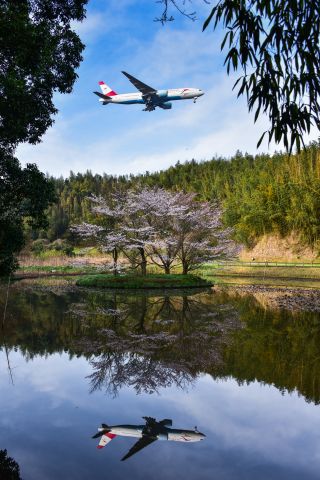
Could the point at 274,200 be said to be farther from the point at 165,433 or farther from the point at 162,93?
the point at 165,433

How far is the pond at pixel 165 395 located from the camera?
3828 mm

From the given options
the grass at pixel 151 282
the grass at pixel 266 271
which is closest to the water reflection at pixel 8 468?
the grass at pixel 151 282

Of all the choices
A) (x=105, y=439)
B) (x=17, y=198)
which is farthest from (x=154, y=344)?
(x=105, y=439)

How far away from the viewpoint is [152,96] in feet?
108

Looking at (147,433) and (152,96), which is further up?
(152,96)

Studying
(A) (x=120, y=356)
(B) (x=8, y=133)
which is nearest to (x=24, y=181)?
(B) (x=8, y=133)

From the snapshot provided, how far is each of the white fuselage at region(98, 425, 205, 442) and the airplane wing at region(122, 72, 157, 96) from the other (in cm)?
2825

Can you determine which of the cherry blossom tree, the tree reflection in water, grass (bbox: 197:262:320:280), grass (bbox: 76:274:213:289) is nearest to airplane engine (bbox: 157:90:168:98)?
the cherry blossom tree

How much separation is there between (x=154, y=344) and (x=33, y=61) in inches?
232

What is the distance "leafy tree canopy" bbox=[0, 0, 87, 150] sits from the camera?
724 cm

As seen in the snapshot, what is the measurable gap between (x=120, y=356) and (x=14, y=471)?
167 inches

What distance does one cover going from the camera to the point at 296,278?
102 feet

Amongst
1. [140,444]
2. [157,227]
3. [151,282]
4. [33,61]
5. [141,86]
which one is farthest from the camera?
[141,86]

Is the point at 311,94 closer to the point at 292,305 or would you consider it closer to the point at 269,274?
the point at 292,305
